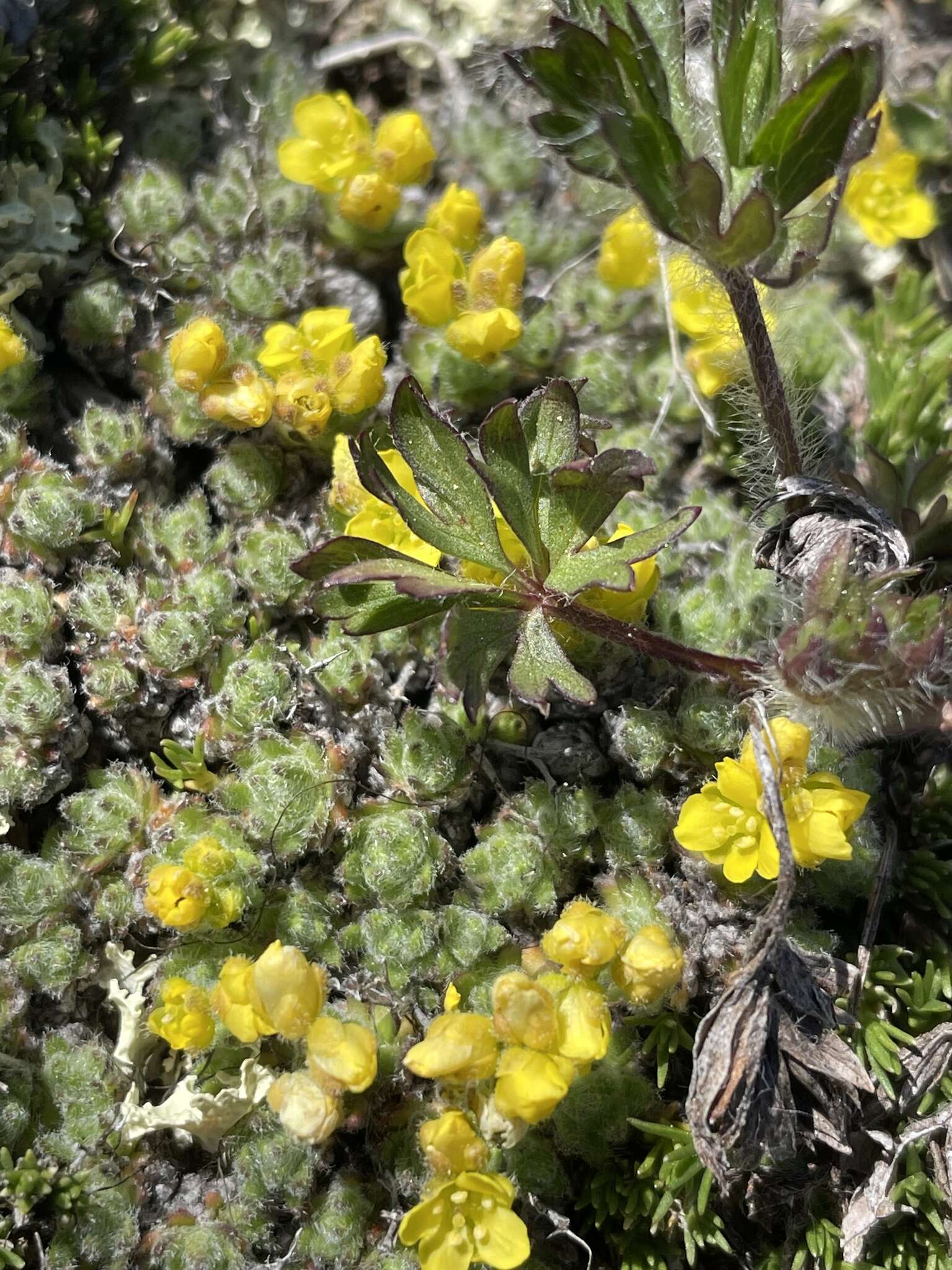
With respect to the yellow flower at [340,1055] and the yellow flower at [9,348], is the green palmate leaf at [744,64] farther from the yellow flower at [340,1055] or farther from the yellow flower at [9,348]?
the yellow flower at [340,1055]

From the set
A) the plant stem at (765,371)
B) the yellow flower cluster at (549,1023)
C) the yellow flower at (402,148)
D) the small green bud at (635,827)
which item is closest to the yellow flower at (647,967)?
the yellow flower cluster at (549,1023)

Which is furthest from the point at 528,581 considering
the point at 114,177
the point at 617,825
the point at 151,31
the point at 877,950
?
the point at 151,31

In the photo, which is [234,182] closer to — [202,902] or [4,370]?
[4,370]

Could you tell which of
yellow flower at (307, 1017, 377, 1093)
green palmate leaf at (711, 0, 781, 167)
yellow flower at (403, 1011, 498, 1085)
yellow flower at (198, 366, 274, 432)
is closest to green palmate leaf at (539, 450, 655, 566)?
green palmate leaf at (711, 0, 781, 167)

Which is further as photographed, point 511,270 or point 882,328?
point 882,328

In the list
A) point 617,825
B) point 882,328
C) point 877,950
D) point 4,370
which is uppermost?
point 4,370
